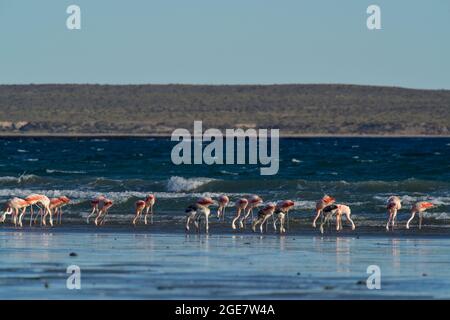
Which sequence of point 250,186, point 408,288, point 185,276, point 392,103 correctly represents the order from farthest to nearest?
point 392,103 → point 250,186 → point 185,276 → point 408,288

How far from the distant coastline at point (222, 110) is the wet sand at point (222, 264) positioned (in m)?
95.7

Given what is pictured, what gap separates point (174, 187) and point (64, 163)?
19198 millimetres

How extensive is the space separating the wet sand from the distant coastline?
9565 centimetres

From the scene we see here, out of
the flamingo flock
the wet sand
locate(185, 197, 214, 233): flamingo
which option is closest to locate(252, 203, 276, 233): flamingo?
the flamingo flock

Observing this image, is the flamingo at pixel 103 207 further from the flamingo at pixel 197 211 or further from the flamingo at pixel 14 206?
the flamingo at pixel 197 211

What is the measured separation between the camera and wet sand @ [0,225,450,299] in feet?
55.7

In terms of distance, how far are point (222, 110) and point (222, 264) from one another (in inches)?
4461

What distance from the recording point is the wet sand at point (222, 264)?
1698 cm

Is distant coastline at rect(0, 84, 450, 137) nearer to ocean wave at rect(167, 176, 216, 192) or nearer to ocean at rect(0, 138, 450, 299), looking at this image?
ocean wave at rect(167, 176, 216, 192)

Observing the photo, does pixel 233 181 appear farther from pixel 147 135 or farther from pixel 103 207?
pixel 147 135

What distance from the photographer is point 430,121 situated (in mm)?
124562

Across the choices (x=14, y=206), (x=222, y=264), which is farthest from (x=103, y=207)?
(x=222, y=264)

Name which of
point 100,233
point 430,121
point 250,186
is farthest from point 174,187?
point 430,121

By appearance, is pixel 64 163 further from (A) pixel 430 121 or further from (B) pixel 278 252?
(A) pixel 430 121
